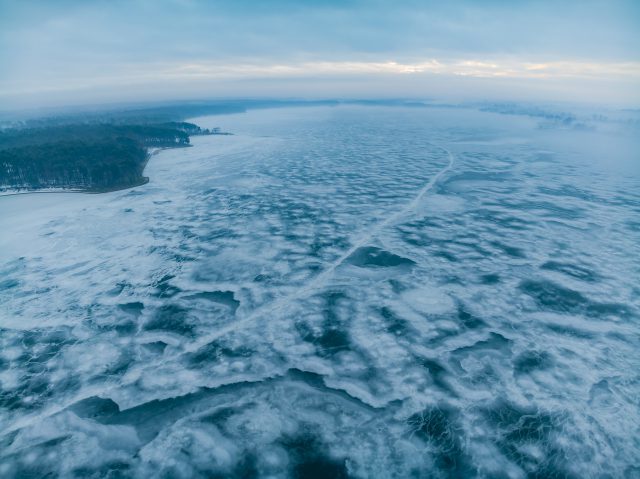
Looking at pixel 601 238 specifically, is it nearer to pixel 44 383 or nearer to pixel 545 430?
pixel 545 430

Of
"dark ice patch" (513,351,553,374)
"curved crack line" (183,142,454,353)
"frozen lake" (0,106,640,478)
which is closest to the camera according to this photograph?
"frozen lake" (0,106,640,478)

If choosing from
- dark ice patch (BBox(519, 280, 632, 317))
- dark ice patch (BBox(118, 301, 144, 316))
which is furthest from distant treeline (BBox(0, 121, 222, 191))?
dark ice patch (BBox(519, 280, 632, 317))

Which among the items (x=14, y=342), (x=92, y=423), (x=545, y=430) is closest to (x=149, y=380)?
(x=92, y=423)

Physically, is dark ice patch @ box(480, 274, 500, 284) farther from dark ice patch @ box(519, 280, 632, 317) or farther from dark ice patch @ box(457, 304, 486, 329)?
dark ice patch @ box(457, 304, 486, 329)

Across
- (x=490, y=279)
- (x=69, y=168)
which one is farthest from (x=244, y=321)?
(x=69, y=168)

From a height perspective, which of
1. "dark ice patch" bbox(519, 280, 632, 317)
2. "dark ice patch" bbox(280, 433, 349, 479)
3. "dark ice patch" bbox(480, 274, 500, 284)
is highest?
"dark ice patch" bbox(480, 274, 500, 284)

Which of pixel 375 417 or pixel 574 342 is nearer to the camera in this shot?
pixel 375 417
